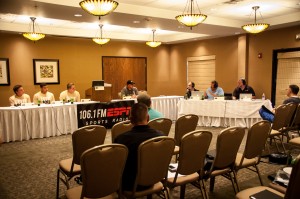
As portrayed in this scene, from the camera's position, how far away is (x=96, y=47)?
991 cm

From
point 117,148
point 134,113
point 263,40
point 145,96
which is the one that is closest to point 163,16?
point 145,96

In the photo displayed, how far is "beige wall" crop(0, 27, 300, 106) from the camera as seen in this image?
27.2 ft

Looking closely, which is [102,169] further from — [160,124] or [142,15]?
[142,15]

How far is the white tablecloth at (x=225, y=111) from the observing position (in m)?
6.65

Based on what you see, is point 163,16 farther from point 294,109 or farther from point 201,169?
point 201,169

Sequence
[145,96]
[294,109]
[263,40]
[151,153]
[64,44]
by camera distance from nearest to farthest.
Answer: [151,153] < [145,96] < [294,109] < [263,40] < [64,44]

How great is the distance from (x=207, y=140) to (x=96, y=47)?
26.6ft

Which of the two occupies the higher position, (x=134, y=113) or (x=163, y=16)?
(x=163, y=16)

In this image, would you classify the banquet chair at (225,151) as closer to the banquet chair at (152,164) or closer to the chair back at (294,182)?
the banquet chair at (152,164)

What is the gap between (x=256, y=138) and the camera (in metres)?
2.94

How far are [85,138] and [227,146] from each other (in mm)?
1526

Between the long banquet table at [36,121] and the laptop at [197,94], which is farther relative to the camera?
the laptop at [197,94]

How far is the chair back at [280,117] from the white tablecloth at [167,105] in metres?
3.90

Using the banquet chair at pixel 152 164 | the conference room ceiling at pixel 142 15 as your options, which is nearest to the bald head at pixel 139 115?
the banquet chair at pixel 152 164
